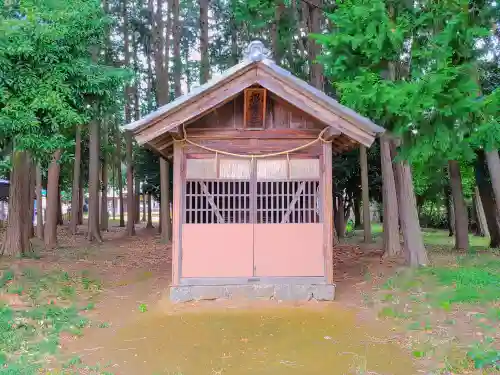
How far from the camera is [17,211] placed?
1230 cm

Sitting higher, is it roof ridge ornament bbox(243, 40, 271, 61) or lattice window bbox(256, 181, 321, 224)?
roof ridge ornament bbox(243, 40, 271, 61)

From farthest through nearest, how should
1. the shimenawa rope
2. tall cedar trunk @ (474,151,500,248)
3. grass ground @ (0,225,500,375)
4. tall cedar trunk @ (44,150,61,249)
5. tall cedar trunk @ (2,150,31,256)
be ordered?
tall cedar trunk @ (44,150,61,249) < tall cedar trunk @ (474,151,500,248) < tall cedar trunk @ (2,150,31,256) < the shimenawa rope < grass ground @ (0,225,500,375)

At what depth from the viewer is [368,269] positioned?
11086mm

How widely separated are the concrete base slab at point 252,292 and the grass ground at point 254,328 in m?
0.27

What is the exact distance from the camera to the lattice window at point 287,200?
8180mm

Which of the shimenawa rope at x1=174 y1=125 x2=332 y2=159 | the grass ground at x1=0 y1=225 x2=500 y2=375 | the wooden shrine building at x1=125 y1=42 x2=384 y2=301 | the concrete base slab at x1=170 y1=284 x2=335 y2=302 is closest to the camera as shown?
the grass ground at x1=0 y1=225 x2=500 y2=375

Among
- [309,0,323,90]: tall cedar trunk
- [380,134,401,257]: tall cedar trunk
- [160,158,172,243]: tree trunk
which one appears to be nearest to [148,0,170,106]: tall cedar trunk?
[160,158,172,243]: tree trunk

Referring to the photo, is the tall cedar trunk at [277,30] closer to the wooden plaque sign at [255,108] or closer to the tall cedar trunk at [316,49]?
the tall cedar trunk at [316,49]

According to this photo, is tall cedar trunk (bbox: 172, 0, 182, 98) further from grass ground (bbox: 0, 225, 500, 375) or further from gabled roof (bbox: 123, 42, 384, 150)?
gabled roof (bbox: 123, 42, 384, 150)

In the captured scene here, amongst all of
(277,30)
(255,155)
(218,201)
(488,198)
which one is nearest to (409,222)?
(255,155)

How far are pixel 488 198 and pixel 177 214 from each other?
522 inches

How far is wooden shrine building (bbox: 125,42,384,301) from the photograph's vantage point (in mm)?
7590

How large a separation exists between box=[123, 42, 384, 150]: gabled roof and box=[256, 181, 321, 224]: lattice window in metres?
1.32

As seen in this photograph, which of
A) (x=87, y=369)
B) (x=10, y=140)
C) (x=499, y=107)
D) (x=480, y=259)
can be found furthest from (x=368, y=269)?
(x=10, y=140)
